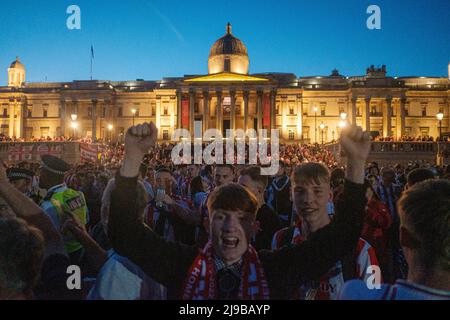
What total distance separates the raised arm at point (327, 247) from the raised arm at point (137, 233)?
69 cm

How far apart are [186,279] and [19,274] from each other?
3.65 ft

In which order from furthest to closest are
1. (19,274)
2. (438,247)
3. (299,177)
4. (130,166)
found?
(299,177) → (130,166) → (19,274) → (438,247)

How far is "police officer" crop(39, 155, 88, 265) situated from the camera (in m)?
5.45

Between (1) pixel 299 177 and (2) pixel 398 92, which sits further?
(2) pixel 398 92

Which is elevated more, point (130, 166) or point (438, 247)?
point (130, 166)

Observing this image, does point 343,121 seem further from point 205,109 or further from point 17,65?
point 17,65

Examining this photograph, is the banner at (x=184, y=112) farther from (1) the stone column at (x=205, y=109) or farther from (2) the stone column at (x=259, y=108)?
(2) the stone column at (x=259, y=108)

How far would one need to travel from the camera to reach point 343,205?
3404 mm

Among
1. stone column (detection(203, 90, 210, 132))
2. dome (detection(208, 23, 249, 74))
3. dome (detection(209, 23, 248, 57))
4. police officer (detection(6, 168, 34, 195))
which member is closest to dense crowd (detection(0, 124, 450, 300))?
police officer (detection(6, 168, 34, 195))

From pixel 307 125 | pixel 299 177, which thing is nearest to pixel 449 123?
pixel 307 125

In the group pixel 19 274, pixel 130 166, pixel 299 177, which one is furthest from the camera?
pixel 299 177

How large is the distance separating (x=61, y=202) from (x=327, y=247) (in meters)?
3.64
